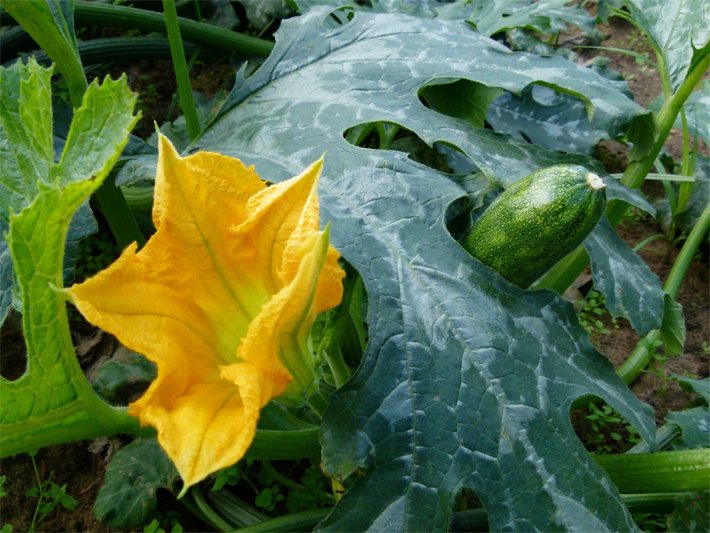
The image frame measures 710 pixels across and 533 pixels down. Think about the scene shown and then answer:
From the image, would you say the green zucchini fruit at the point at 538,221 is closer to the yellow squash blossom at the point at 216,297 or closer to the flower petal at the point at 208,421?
the yellow squash blossom at the point at 216,297

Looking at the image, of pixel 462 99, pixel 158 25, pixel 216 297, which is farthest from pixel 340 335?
pixel 158 25

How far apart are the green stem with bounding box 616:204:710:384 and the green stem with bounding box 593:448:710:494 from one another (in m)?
0.35

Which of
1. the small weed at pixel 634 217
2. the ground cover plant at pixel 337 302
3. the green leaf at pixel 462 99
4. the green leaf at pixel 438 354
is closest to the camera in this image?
the ground cover plant at pixel 337 302

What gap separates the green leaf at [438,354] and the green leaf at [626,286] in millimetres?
141

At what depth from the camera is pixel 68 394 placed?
2.81ft

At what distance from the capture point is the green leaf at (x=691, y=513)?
3.70ft

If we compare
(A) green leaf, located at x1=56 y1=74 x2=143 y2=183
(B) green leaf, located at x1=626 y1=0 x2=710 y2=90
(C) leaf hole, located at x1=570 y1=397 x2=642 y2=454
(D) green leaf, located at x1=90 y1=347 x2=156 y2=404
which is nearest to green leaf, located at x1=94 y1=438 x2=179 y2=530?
(D) green leaf, located at x1=90 y1=347 x2=156 y2=404

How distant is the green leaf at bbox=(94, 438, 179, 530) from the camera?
122 centimetres

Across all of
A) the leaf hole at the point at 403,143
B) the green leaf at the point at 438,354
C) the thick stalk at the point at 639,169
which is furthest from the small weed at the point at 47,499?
the thick stalk at the point at 639,169

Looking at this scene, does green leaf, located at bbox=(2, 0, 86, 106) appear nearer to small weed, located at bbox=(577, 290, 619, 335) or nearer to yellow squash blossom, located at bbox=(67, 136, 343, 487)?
yellow squash blossom, located at bbox=(67, 136, 343, 487)

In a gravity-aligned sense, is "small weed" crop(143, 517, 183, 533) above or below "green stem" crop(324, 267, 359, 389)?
below

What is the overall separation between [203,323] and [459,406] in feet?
1.15

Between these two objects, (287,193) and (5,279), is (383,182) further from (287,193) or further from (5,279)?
(5,279)

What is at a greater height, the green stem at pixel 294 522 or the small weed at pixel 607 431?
the green stem at pixel 294 522
